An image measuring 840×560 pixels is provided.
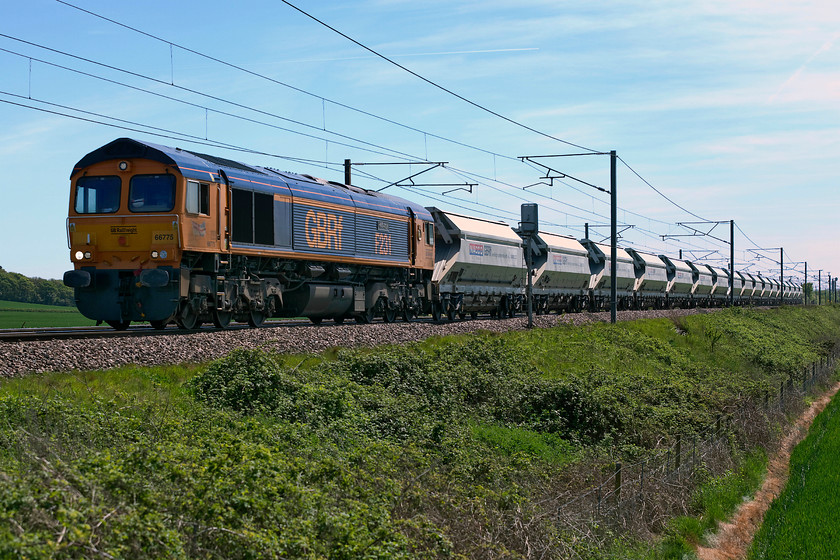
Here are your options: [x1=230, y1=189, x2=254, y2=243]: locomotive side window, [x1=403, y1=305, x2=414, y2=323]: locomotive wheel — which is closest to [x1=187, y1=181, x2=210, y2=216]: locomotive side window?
[x1=230, y1=189, x2=254, y2=243]: locomotive side window

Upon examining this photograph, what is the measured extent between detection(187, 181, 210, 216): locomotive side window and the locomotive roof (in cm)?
19

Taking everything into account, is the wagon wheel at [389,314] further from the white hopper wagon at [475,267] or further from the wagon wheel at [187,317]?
the wagon wheel at [187,317]

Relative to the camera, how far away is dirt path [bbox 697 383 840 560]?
12719 millimetres

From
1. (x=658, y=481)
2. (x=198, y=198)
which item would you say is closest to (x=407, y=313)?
(x=198, y=198)

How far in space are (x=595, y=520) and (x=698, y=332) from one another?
29878 mm

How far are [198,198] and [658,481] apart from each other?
12.5m

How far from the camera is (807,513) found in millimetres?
14602

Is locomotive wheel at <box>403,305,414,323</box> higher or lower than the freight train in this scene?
lower

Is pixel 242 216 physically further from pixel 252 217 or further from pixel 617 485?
pixel 617 485

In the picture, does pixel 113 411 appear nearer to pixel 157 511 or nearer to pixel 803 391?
pixel 157 511

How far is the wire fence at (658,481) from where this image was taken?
34.7ft

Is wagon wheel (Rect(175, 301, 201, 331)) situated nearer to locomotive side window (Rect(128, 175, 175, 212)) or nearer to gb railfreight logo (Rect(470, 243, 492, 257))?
locomotive side window (Rect(128, 175, 175, 212))

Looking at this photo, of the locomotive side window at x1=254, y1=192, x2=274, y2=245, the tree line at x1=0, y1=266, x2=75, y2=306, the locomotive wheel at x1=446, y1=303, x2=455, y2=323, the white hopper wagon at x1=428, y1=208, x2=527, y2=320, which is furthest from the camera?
the tree line at x1=0, y1=266, x2=75, y2=306

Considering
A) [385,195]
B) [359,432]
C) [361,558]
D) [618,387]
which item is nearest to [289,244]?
[385,195]
